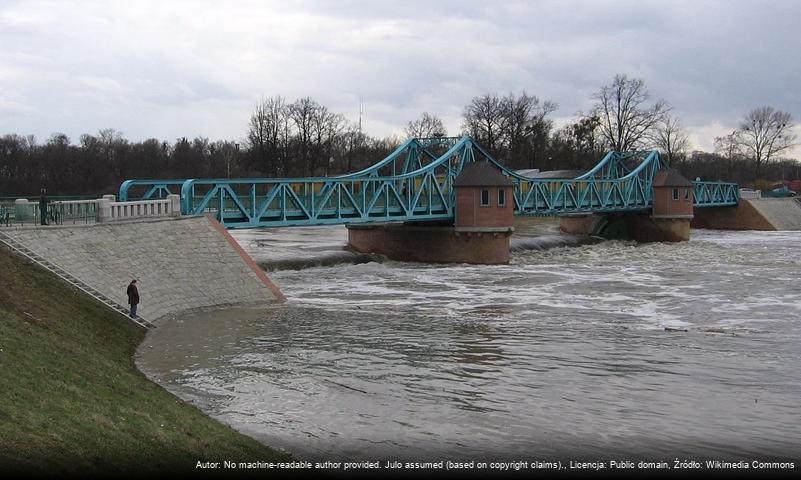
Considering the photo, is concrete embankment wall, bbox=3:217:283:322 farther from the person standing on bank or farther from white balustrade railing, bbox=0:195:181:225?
the person standing on bank

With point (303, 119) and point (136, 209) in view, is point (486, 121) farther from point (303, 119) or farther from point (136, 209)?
point (136, 209)

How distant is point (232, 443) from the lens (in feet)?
47.1

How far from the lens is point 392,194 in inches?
2237

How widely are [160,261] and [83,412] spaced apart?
1820 centimetres

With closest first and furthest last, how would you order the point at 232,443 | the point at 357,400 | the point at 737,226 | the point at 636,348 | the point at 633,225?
1. the point at 232,443
2. the point at 357,400
3. the point at 636,348
4. the point at 633,225
5. the point at 737,226

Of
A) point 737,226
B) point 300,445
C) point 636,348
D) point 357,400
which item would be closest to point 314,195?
point 636,348

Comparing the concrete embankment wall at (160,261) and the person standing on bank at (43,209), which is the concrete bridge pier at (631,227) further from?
the person standing on bank at (43,209)

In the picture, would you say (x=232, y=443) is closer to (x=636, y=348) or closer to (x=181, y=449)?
(x=181, y=449)

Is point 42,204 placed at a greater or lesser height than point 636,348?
greater

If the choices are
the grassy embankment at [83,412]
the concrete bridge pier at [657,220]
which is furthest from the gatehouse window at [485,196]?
the grassy embankment at [83,412]

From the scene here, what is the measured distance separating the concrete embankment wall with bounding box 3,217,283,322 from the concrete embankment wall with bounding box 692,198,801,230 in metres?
74.2

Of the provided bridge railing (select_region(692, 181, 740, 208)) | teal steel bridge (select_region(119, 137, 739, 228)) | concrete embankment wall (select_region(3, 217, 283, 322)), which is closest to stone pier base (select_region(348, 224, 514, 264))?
teal steel bridge (select_region(119, 137, 739, 228))

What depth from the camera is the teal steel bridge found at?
43031mm

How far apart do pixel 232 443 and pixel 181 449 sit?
1290 mm
